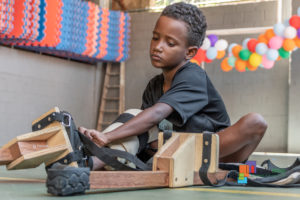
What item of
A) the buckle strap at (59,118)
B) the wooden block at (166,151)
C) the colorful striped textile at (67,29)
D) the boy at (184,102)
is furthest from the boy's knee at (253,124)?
the colorful striped textile at (67,29)

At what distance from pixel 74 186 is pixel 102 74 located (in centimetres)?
716

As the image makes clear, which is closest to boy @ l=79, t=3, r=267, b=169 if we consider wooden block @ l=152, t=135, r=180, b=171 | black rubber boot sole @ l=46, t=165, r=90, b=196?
wooden block @ l=152, t=135, r=180, b=171

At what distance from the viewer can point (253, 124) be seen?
1762 millimetres

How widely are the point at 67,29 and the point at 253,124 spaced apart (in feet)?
17.2

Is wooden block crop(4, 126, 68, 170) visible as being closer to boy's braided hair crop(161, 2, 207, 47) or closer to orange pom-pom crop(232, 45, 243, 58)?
boy's braided hair crop(161, 2, 207, 47)

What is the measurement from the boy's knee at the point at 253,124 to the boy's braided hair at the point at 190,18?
15.6 inches

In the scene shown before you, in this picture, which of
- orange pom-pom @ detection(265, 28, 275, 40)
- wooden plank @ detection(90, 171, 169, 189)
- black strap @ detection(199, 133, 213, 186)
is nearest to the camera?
wooden plank @ detection(90, 171, 169, 189)

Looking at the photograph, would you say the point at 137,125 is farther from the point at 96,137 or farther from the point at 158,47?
the point at 158,47

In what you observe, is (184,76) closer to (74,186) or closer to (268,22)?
(74,186)

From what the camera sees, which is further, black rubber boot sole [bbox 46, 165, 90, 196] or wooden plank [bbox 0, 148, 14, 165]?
wooden plank [bbox 0, 148, 14, 165]

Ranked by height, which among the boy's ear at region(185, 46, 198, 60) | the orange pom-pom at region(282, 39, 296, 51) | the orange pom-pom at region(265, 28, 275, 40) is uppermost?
the orange pom-pom at region(265, 28, 275, 40)

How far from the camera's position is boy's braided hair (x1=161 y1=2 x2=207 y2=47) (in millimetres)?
1920

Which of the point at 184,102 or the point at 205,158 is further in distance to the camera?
the point at 184,102

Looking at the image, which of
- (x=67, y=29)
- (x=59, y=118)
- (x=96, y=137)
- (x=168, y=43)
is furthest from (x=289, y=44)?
(x=59, y=118)
